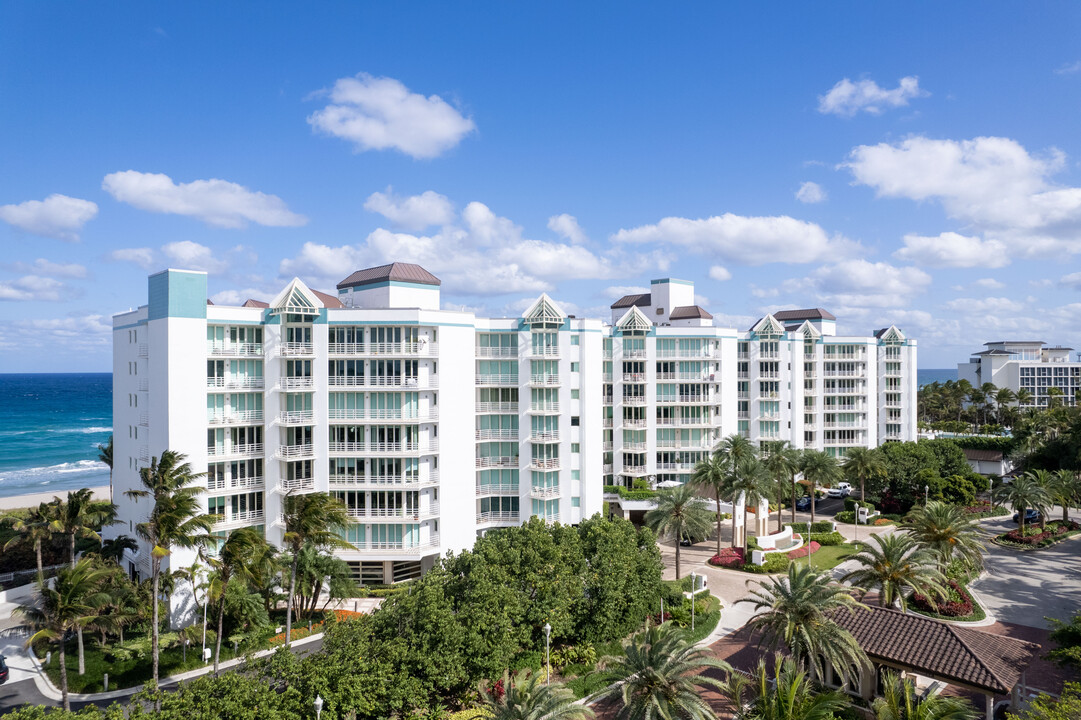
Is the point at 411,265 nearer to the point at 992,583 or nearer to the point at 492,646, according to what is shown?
the point at 492,646

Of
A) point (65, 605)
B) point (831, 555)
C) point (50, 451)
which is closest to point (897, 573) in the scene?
point (831, 555)

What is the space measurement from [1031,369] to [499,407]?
138646 mm

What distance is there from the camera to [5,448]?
14175 centimetres

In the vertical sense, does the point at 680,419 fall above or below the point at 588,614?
above

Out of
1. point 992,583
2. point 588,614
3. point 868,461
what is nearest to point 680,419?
point 868,461

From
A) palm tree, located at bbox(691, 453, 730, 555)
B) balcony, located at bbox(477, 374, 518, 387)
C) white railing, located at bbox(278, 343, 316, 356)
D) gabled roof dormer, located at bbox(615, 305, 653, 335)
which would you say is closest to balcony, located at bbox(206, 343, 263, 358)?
white railing, located at bbox(278, 343, 316, 356)

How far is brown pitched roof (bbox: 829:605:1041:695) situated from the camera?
91.4ft

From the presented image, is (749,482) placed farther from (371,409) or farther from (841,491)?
(841,491)

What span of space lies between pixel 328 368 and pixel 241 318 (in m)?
7.19

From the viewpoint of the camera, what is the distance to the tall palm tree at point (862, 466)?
68.9 meters

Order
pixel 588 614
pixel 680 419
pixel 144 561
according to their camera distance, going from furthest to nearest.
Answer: pixel 680 419, pixel 144 561, pixel 588 614

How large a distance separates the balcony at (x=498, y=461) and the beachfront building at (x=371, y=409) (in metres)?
0.12

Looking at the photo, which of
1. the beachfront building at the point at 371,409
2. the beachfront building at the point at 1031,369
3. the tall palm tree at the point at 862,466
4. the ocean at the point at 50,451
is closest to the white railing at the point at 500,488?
the beachfront building at the point at 371,409

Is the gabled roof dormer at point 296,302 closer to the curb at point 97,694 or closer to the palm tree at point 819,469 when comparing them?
the curb at point 97,694
